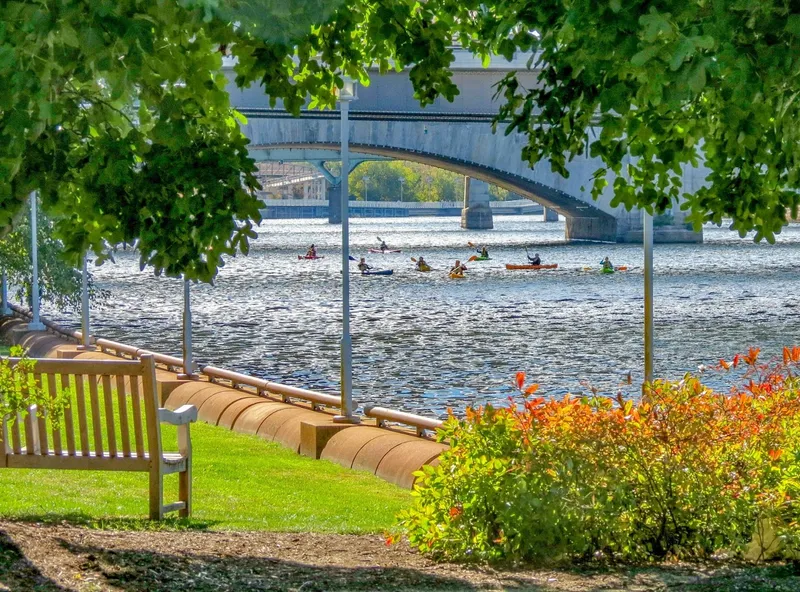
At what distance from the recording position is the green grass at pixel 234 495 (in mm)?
8688

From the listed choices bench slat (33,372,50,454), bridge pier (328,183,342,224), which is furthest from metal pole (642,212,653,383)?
bridge pier (328,183,342,224)

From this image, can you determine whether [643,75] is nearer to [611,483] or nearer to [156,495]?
[611,483]

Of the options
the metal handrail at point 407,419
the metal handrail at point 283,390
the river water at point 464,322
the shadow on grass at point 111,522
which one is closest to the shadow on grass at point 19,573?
the shadow on grass at point 111,522

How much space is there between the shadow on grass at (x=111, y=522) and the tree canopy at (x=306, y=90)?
169 centimetres

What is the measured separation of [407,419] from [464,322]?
1105 inches

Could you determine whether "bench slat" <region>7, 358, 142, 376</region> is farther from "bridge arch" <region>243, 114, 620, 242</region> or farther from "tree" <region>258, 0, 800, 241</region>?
"bridge arch" <region>243, 114, 620, 242</region>

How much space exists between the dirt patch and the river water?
1189 centimetres

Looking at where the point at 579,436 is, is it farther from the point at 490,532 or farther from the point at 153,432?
the point at 153,432

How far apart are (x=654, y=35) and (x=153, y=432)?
193 inches

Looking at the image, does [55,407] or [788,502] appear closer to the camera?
[788,502]

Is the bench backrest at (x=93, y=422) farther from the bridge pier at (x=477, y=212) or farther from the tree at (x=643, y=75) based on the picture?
the bridge pier at (x=477, y=212)

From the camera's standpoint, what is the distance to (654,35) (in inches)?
170

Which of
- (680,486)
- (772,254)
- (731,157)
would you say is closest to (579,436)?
(680,486)

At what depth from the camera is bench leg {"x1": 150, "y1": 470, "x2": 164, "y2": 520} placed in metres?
8.27
